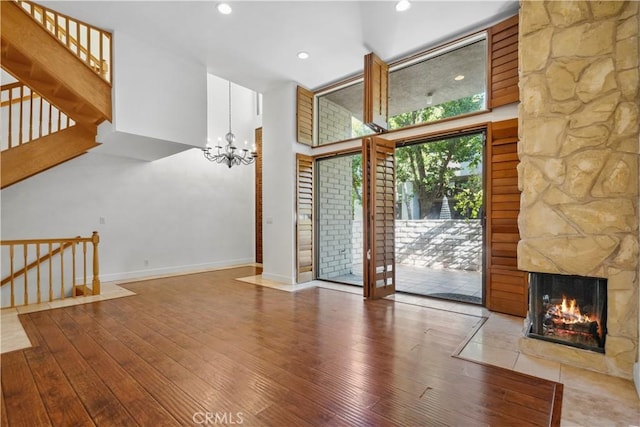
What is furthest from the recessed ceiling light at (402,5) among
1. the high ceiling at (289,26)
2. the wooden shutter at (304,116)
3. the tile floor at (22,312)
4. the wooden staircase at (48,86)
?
the tile floor at (22,312)

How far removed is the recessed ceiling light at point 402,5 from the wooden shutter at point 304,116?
2344 mm

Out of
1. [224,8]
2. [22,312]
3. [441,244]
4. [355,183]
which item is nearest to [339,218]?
[355,183]

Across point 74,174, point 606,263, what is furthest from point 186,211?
point 606,263

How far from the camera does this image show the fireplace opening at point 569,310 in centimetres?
232

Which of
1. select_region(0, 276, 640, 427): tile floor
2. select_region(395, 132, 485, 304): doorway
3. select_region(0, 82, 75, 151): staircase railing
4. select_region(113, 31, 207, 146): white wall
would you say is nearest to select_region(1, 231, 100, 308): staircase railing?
select_region(0, 276, 640, 427): tile floor

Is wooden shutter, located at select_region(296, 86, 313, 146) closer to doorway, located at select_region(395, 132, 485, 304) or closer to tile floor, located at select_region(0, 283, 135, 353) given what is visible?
doorway, located at select_region(395, 132, 485, 304)

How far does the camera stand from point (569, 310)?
2.47 m

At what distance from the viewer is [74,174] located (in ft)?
17.1

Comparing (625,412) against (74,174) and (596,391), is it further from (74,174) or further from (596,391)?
(74,174)

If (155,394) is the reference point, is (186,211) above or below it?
above

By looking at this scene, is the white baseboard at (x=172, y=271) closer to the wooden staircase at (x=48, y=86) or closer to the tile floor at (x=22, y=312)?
the tile floor at (x=22, y=312)

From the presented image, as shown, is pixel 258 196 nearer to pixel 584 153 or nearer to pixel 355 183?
pixel 355 183

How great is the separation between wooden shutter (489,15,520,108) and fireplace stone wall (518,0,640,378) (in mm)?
914

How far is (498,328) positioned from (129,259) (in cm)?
613
